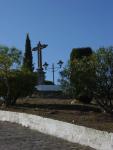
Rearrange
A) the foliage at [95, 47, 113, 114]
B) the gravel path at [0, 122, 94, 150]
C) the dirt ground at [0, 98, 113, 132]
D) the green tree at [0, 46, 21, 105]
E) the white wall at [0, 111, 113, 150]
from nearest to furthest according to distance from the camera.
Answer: the white wall at [0, 111, 113, 150] < the gravel path at [0, 122, 94, 150] < the dirt ground at [0, 98, 113, 132] < the foliage at [95, 47, 113, 114] < the green tree at [0, 46, 21, 105]

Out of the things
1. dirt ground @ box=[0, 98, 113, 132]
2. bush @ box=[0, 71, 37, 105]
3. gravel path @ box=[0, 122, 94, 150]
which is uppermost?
bush @ box=[0, 71, 37, 105]

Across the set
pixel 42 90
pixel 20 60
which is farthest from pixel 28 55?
pixel 20 60

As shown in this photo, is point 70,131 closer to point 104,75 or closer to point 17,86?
point 104,75

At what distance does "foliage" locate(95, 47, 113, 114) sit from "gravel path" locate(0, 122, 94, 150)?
451 centimetres

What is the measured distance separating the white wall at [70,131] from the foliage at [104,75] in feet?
12.8

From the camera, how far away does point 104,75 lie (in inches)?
950

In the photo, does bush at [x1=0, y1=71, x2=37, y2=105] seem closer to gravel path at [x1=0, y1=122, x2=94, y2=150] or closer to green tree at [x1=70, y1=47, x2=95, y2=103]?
green tree at [x1=70, y1=47, x2=95, y2=103]

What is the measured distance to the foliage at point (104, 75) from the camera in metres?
23.9

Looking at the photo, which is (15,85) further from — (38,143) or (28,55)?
(28,55)

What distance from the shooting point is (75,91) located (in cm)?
2594

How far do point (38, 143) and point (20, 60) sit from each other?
18.3 meters

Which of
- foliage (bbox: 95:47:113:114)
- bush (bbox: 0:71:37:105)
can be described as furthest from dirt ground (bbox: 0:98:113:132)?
bush (bbox: 0:71:37:105)

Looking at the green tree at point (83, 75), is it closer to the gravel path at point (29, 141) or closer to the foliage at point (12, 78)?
the gravel path at point (29, 141)

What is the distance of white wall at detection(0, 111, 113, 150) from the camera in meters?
14.8
